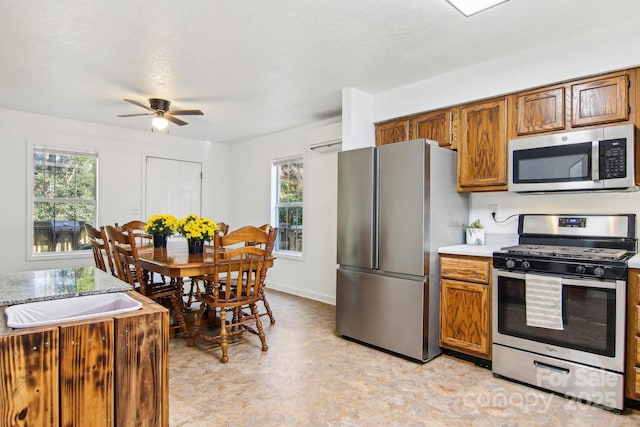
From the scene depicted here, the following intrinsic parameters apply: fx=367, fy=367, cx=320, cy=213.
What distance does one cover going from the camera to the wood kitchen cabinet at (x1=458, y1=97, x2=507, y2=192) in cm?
284

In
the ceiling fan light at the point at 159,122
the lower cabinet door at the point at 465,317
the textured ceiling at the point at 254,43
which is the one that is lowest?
the lower cabinet door at the point at 465,317

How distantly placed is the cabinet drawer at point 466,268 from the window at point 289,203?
253 centimetres

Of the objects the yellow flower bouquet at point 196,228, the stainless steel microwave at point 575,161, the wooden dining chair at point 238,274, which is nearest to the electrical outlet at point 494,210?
the stainless steel microwave at point 575,161

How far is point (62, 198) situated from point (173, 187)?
1.45m

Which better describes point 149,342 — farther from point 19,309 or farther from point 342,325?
point 342,325

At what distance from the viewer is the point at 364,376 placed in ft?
8.35

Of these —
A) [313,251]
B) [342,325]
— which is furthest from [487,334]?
[313,251]

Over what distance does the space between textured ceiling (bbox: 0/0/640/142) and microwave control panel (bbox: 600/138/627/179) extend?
754 millimetres

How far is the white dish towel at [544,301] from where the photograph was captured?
228 cm

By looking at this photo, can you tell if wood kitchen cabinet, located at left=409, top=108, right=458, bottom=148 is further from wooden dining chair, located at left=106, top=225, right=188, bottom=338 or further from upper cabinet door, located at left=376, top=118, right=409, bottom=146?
wooden dining chair, located at left=106, top=225, right=188, bottom=338

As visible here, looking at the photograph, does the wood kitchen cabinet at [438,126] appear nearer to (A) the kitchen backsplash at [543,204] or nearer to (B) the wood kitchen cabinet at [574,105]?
(B) the wood kitchen cabinet at [574,105]

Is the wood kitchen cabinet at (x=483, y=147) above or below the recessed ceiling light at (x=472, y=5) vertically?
below

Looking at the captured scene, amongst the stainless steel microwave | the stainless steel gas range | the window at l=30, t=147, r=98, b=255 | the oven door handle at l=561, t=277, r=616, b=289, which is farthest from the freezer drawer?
the window at l=30, t=147, r=98, b=255

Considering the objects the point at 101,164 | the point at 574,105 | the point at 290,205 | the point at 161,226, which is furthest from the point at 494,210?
the point at 101,164
